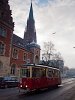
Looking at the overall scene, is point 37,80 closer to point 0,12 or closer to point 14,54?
point 0,12

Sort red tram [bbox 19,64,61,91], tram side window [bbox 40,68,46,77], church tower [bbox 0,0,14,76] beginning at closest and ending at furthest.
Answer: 1. red tram [bbox 19,64,61,91]
2. tram side window [bbox 40,68,46,77]
3. church tower [bbox 0,0,14,76]

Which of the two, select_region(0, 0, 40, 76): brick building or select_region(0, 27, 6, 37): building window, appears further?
select_region(0, 0, 40, 76): brick building

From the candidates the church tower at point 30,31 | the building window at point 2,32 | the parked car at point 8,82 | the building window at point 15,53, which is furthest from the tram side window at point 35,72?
the church tower at point 30,31

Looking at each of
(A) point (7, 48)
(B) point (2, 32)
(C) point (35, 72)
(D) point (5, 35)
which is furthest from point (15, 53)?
(C) point (35, 72)

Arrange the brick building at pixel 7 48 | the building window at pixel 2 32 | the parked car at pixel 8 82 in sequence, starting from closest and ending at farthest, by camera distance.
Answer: the parked car at pixel 8 82, the building window at pixel 2 32, the brick building at pixel 7 48

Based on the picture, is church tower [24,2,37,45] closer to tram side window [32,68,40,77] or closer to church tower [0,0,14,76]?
church tower [0,0,14,76]

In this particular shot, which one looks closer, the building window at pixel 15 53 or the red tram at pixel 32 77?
the red tram at pixel 32 77

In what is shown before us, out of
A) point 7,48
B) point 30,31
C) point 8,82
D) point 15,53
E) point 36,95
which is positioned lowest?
point 36,95

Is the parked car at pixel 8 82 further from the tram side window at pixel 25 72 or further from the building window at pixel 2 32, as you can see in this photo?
the building window at pixel 2 32

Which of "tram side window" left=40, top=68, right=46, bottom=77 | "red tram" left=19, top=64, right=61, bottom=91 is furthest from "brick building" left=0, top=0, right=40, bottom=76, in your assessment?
"red tram" left=19, top=64, right=61, bottom=91

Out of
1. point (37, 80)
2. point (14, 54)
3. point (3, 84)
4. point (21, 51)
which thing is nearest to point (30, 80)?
point (37, 80)

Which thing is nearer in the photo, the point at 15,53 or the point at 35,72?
the point at 35,72

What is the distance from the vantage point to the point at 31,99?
18.4m

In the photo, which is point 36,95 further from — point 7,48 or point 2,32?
point 7,48
